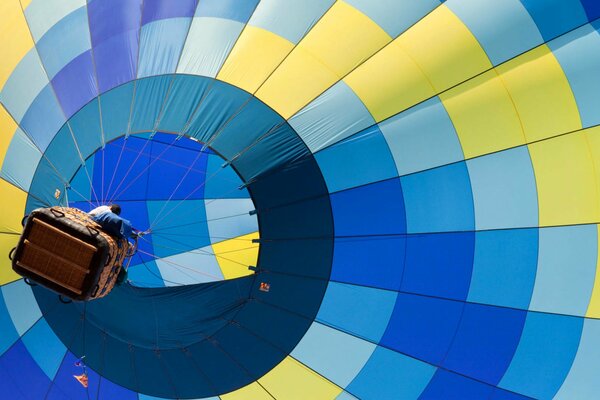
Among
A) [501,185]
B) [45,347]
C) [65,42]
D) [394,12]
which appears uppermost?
[394,12]

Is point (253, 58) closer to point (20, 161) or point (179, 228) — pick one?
point (20, 161)

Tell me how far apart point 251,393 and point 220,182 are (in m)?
1.81

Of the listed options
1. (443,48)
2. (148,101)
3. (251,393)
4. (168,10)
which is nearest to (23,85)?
(148,101)

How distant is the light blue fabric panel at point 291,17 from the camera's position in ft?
17.5

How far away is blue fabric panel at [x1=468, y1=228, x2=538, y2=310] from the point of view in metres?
5.48

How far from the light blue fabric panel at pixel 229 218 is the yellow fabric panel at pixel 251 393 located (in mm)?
1777

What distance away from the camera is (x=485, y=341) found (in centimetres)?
557

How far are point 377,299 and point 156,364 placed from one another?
1918 millimetres

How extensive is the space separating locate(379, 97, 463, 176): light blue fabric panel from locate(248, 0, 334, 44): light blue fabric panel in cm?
96

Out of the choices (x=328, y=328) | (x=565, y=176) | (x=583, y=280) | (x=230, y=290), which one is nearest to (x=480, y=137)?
(x=565, y=176)

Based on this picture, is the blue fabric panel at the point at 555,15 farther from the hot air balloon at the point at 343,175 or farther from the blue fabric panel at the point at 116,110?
the blue fabric panel at the point at 116,110

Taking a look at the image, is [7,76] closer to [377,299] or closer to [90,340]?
[90,340]

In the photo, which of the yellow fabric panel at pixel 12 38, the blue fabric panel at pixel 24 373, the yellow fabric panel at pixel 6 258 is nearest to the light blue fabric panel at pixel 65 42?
the yellow fabric panel at pixel 12 38

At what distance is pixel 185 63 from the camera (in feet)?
17.4
